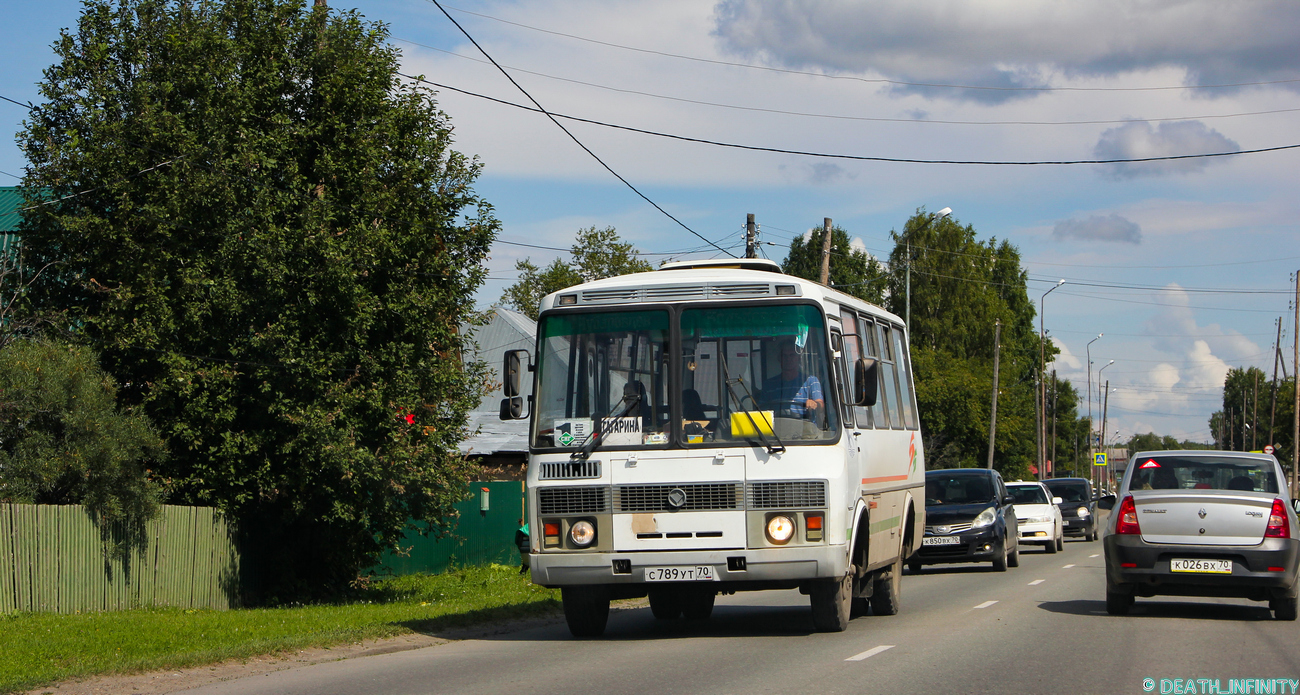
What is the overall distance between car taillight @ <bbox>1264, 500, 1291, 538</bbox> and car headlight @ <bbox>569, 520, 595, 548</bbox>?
21.9ft

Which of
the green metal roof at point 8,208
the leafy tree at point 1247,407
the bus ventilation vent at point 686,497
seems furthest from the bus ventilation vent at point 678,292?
the leafy tree at point 1247,407

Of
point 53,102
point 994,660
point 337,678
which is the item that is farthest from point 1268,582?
point 53,102

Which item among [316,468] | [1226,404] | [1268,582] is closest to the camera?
[1268,582]

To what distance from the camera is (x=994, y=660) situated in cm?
990

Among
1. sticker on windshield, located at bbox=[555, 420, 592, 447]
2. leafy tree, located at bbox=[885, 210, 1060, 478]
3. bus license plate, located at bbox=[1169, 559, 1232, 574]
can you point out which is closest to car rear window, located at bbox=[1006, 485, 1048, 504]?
bus license plate, located at bbox=[1169, 559, 1232, 574]

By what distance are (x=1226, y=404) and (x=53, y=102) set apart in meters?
159

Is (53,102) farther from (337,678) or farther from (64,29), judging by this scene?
(337,678)

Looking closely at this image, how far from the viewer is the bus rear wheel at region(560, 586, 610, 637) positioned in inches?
472

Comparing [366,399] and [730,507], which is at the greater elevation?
[366,399]

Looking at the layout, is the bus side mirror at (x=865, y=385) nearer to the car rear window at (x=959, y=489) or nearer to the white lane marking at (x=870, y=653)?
the white lane marking at (x=870, y=653)

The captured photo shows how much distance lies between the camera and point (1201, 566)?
12.7 meters

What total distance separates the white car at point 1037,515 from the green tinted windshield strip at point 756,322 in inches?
729

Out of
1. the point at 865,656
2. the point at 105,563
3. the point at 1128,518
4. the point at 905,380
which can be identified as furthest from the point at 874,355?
the point at 105,563

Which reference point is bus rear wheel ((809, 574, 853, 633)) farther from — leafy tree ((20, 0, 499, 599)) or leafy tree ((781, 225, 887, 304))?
leafy tree ((781, 225, 887, 304))
